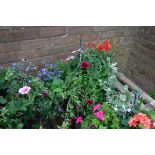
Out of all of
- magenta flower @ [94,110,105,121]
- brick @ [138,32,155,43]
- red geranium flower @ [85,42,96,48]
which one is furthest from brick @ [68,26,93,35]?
magenta flower @ [94,110,105,121]

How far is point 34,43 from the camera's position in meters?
2.21

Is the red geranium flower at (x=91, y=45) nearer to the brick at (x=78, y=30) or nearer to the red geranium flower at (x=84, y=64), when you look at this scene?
the brick at (x=78, y=30)

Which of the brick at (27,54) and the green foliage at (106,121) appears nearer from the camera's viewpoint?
the green foliage at (106,121)

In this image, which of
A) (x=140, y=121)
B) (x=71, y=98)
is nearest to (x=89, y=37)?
(x=71, y=98)

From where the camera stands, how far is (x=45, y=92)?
187 centimetres

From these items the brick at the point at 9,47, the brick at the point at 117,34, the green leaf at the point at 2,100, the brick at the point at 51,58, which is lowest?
the green leaf at the point at 2,100

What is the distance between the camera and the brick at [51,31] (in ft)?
7.17

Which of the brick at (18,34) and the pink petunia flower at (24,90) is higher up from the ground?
the brick at (18,34)

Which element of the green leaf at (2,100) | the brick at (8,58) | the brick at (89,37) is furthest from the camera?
the brick at (89,37)

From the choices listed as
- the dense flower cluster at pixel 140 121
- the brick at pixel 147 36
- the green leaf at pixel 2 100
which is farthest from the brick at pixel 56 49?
the dense flower cluster at pixel 140 121
